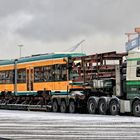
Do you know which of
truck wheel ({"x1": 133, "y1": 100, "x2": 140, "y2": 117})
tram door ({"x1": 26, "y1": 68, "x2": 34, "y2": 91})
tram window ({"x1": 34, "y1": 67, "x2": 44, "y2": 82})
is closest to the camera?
truck wheel ({"x1": 133, "y1": 100, "x2": 140, "y2": 117})

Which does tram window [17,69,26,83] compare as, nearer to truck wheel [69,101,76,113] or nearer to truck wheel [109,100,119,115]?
truck wheel [69,101,76,113]

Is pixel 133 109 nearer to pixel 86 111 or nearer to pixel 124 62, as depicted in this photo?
pixel 124 62

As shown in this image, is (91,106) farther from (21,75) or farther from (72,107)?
(21,75)

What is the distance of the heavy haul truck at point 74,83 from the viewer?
3095 centimetres

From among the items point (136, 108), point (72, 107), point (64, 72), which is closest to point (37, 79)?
point (64, 72)

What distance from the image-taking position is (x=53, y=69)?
126ft

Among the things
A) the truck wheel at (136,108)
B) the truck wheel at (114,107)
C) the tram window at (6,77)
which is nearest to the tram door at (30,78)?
the tram window at (6,77)

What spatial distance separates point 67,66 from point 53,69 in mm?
1869

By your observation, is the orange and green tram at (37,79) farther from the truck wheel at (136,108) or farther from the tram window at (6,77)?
the truck wheel at (136,108)

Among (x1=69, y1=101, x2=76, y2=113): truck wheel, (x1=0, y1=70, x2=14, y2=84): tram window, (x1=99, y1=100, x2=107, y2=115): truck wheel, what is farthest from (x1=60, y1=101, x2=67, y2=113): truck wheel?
(x1=0, y1=70, x2=14, y2=84): tram window

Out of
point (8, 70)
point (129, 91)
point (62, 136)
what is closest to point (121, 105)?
point (129, 91)

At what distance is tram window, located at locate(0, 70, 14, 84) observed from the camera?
4572 centimetres

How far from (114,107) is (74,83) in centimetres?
517

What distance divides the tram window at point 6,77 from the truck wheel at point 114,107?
1505 centimetres
